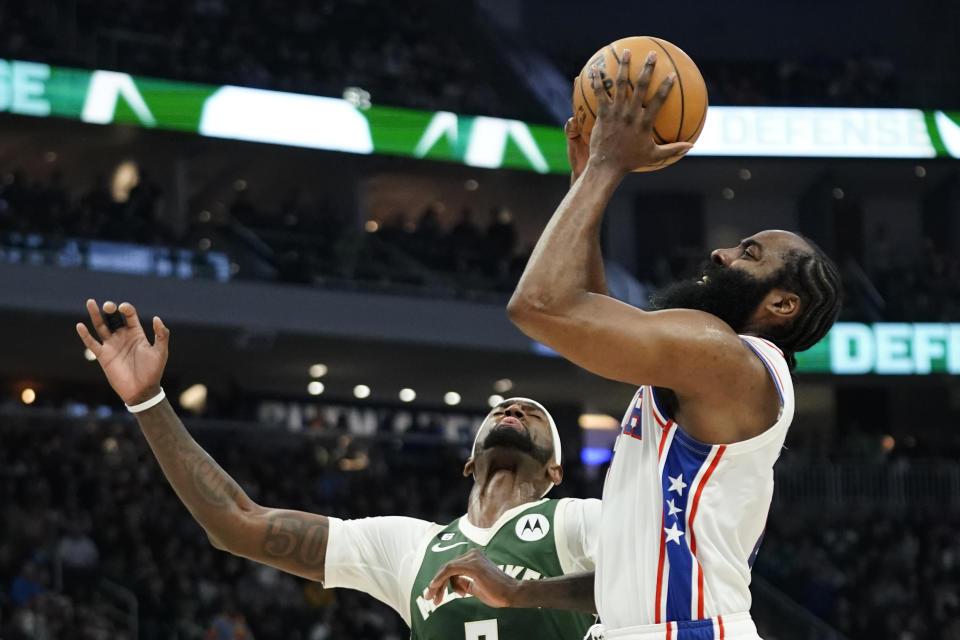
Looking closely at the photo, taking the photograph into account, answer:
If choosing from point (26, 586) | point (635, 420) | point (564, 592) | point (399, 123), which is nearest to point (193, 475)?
point (564, 592)

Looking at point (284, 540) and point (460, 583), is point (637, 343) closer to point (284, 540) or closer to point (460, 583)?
point (460, 583)

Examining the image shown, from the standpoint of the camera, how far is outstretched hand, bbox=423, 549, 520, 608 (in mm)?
4082

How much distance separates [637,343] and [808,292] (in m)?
0.67

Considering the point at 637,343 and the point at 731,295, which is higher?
the point at 731,295

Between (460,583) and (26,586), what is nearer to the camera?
(460,583)

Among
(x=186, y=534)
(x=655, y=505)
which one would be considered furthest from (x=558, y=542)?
(x=186, y=534)

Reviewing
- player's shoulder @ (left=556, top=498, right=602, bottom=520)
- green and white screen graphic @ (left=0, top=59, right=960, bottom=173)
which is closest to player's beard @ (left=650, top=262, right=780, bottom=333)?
player's shoulder @ (left=556, top=498, right=602, bottom=520)

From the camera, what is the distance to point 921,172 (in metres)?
30.1

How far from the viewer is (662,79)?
143 inches

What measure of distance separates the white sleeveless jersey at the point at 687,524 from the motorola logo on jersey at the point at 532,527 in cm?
167

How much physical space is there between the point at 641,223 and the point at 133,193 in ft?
42.2

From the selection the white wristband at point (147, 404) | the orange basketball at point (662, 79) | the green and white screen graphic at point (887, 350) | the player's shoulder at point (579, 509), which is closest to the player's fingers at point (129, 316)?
the white wristband at point (147, 404)

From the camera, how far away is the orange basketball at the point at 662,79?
3658 mm

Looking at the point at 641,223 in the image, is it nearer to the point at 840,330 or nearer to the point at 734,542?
the point at 840,330
